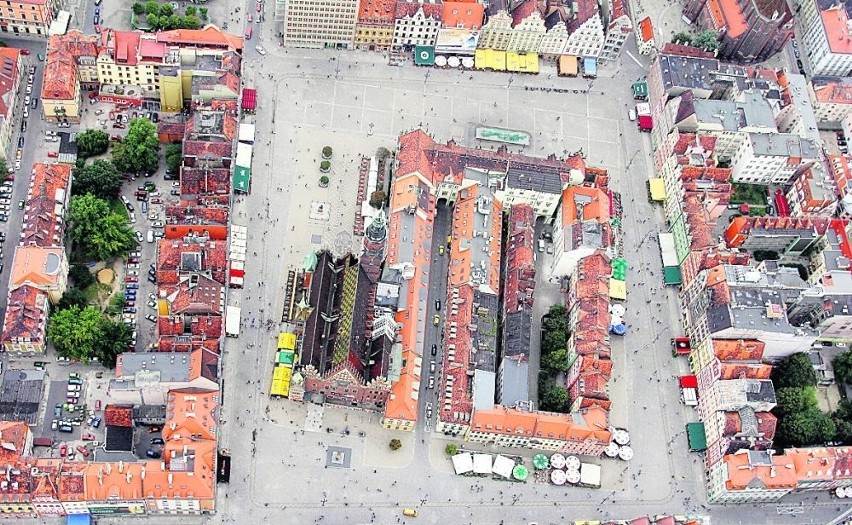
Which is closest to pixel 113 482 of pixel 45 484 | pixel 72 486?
pixel 72 486

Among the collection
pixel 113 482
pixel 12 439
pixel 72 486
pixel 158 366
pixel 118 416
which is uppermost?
pixel 158 366

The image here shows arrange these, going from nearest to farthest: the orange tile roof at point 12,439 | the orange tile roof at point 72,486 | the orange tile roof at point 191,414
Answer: the orange tile roof at point 72,486
the orange tile roof at point 12,439
the orange tile roof at point 191,414

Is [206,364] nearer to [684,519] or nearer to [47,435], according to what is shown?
[47,435]

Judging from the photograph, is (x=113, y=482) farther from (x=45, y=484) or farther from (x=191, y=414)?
(x=191, y=414)

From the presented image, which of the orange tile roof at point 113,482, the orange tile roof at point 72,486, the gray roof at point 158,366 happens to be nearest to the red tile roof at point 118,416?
the gray roof at point 158,366

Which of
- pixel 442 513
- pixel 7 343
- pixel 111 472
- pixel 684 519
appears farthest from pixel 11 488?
pixel 684 519

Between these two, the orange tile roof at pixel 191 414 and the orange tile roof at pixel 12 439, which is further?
the orange tile roof at pixel 191 414

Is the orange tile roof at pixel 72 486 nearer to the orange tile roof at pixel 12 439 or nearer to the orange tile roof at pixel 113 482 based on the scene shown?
the orange tile roof at pixel 113 482
